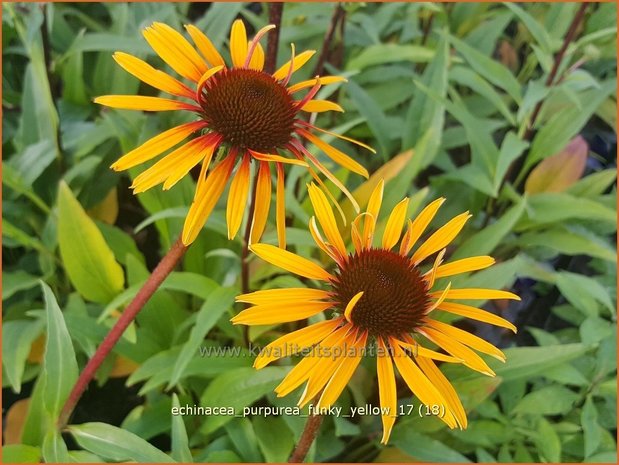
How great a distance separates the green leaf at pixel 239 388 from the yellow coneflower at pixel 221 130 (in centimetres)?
24

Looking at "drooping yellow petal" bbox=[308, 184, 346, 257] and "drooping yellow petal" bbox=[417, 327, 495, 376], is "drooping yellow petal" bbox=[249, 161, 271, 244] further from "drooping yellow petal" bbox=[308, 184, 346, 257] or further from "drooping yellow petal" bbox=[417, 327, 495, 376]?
"drooping yellow petal" bbox=[417, 327, 495, 376]

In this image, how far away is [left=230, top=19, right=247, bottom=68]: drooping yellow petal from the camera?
1.94 ft

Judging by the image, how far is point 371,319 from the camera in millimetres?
482

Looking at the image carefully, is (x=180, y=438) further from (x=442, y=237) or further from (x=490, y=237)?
(x=490, y=237)

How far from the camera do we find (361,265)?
0.50 meters

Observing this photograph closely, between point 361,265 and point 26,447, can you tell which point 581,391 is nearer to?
point 361,265

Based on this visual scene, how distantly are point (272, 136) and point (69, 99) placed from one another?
720mm

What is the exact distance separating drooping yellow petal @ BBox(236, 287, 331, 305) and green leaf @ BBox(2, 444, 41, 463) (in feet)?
1.31

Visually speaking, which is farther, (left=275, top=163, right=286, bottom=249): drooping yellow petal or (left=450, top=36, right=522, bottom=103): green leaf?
(left=450, top=36, right=522, bottom=103): green leaf

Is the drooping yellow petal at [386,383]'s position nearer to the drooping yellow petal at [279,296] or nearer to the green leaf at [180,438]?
the drooping yellow petal at [279,296]

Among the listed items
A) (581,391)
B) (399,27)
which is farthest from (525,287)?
(399,27)

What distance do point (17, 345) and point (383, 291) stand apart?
1.88 feet

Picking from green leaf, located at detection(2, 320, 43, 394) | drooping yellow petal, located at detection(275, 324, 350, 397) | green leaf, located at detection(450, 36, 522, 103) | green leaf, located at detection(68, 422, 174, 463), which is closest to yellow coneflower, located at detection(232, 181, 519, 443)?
drooping yellow petal, located at detection(275, 324, 350, 397)

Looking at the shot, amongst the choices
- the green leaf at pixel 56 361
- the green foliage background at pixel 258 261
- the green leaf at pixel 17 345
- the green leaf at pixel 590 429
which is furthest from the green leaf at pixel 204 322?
the green leaf at pixel 590 429
